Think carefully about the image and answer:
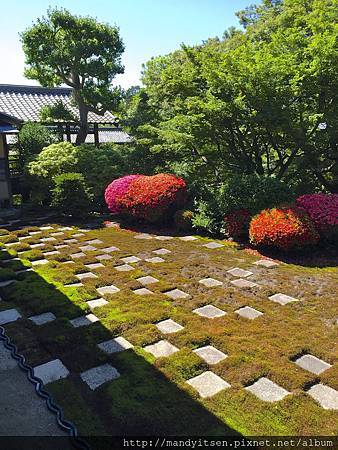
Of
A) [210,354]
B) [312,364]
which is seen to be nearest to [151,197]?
Result: [210,354]

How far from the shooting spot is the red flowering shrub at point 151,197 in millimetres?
9688

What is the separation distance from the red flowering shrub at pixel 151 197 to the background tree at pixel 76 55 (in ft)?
16.3

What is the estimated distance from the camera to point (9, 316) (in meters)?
4.73

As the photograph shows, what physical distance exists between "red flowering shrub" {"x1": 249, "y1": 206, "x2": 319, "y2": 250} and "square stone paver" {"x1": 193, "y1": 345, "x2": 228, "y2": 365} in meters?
3.69

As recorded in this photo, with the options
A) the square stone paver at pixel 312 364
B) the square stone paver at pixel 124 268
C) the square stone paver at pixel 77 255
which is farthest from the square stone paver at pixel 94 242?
the square stone paver at pixel 312 364

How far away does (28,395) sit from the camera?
10.4ft

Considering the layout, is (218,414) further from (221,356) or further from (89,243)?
(89,243)

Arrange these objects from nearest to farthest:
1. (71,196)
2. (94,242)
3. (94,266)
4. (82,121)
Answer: (94,266), (94,242), (71,196), (82,121)

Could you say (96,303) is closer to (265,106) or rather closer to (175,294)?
(175,294)

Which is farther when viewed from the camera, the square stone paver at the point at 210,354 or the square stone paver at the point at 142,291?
the square stone paver at the point at 142,291

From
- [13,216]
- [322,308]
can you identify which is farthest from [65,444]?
[13,216]

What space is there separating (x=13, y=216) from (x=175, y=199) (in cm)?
559

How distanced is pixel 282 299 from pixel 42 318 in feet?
10.9

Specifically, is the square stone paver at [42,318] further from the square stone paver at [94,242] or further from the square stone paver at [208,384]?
the square stone paver at [94,242]
